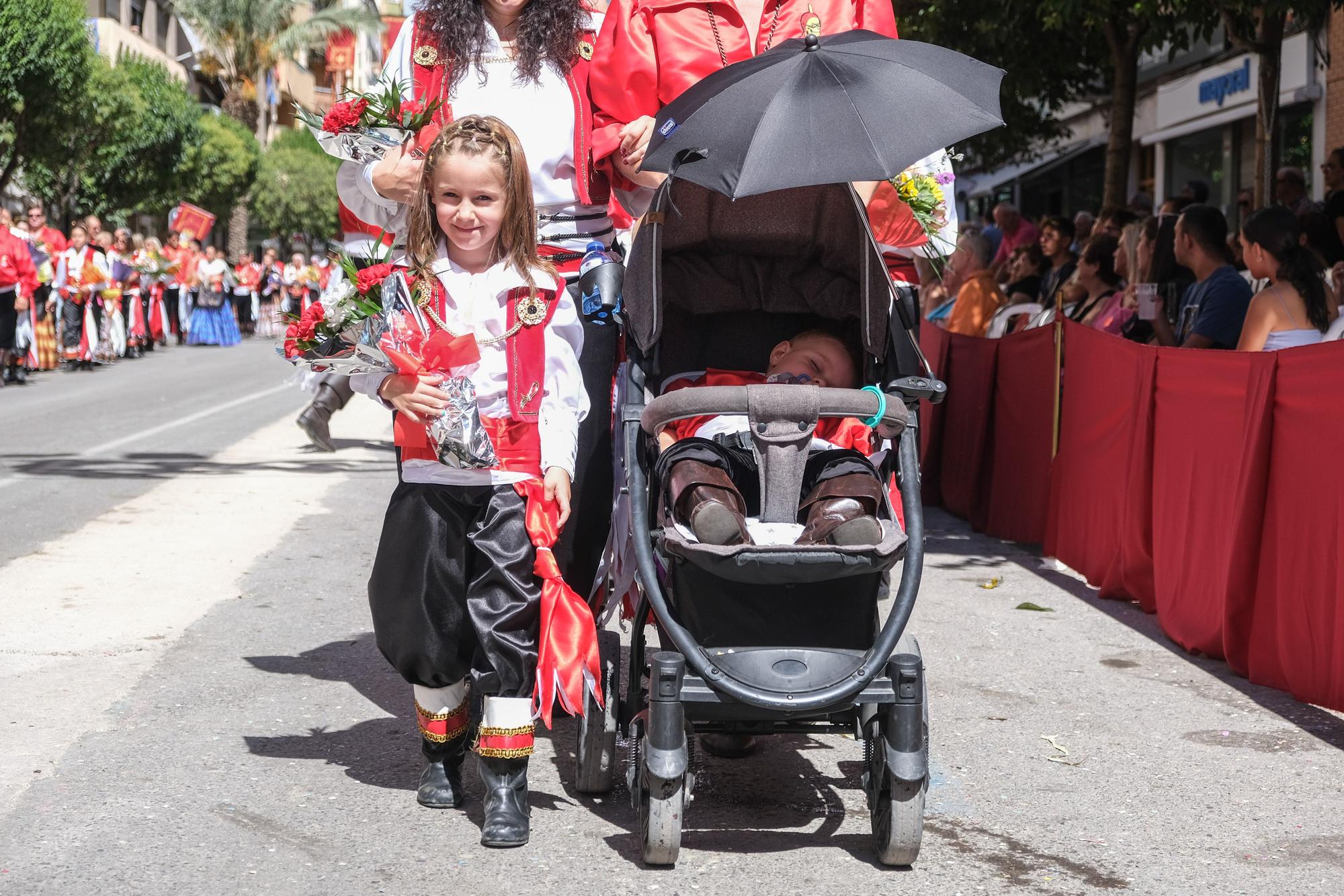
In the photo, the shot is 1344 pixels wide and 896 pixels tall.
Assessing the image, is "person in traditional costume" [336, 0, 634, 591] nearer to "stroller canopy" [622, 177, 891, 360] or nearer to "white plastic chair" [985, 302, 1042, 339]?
"stroller canopy" [622, 177, 891, 360]

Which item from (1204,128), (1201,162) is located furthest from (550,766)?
(1201,162)

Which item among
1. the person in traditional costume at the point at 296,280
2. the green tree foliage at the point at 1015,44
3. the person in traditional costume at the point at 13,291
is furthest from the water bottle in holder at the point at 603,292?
the person in traditional costume at the point at 296,280

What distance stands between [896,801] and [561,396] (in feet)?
4.31

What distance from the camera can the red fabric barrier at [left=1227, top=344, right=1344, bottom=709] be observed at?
5211 mm

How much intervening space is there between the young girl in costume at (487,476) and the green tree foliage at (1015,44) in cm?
753

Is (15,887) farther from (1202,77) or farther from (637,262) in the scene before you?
(1202,77)

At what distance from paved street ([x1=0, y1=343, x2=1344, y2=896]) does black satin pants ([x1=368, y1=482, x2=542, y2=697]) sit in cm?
43

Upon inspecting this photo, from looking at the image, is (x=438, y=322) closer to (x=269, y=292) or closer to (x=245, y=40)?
(x=269, y=292)

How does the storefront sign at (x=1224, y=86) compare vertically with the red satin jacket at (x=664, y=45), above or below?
above

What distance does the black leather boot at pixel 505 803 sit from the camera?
3922 mm

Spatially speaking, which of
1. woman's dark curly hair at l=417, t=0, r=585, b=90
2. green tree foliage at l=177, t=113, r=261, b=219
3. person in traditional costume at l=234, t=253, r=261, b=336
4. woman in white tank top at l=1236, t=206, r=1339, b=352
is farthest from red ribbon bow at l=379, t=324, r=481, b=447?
Answer: green tree foliage at l=177, t=113, r=261, b=219

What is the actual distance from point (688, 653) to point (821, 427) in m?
0.80

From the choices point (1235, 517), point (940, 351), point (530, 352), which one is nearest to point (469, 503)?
point (530, 352)

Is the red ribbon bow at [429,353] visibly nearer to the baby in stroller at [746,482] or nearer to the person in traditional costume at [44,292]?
the baby in stroller at [746,482]
